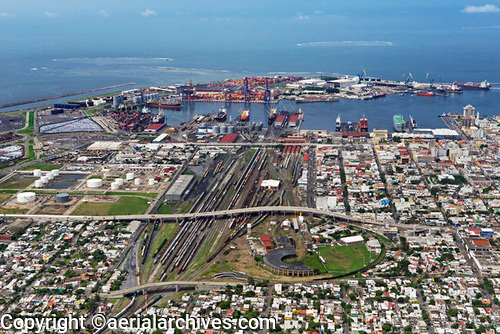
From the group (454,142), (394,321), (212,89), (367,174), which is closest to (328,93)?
(212,89)

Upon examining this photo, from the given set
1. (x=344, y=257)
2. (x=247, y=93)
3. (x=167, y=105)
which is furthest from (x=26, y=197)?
(x=247, y=93)

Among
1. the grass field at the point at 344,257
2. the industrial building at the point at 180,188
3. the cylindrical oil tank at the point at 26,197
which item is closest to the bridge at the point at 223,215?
the cylindrical oil tank at the point at 26,197

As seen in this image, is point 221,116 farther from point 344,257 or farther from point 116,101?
point 344,257

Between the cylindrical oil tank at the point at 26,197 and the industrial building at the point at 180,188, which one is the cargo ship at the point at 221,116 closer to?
the industrial building at the point at 180,188

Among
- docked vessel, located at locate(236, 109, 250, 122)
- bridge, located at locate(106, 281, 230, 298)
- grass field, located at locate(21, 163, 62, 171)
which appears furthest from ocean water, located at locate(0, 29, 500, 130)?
bridge, located at locate(106, 281, 230, 298)

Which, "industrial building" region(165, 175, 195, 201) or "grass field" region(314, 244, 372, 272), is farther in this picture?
"industrial building" region(165, 175, 195, 201)

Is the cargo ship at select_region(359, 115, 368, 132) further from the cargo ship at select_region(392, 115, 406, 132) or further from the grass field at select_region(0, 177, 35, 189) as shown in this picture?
the grass field at select_region(0, 177, 35, 189)
